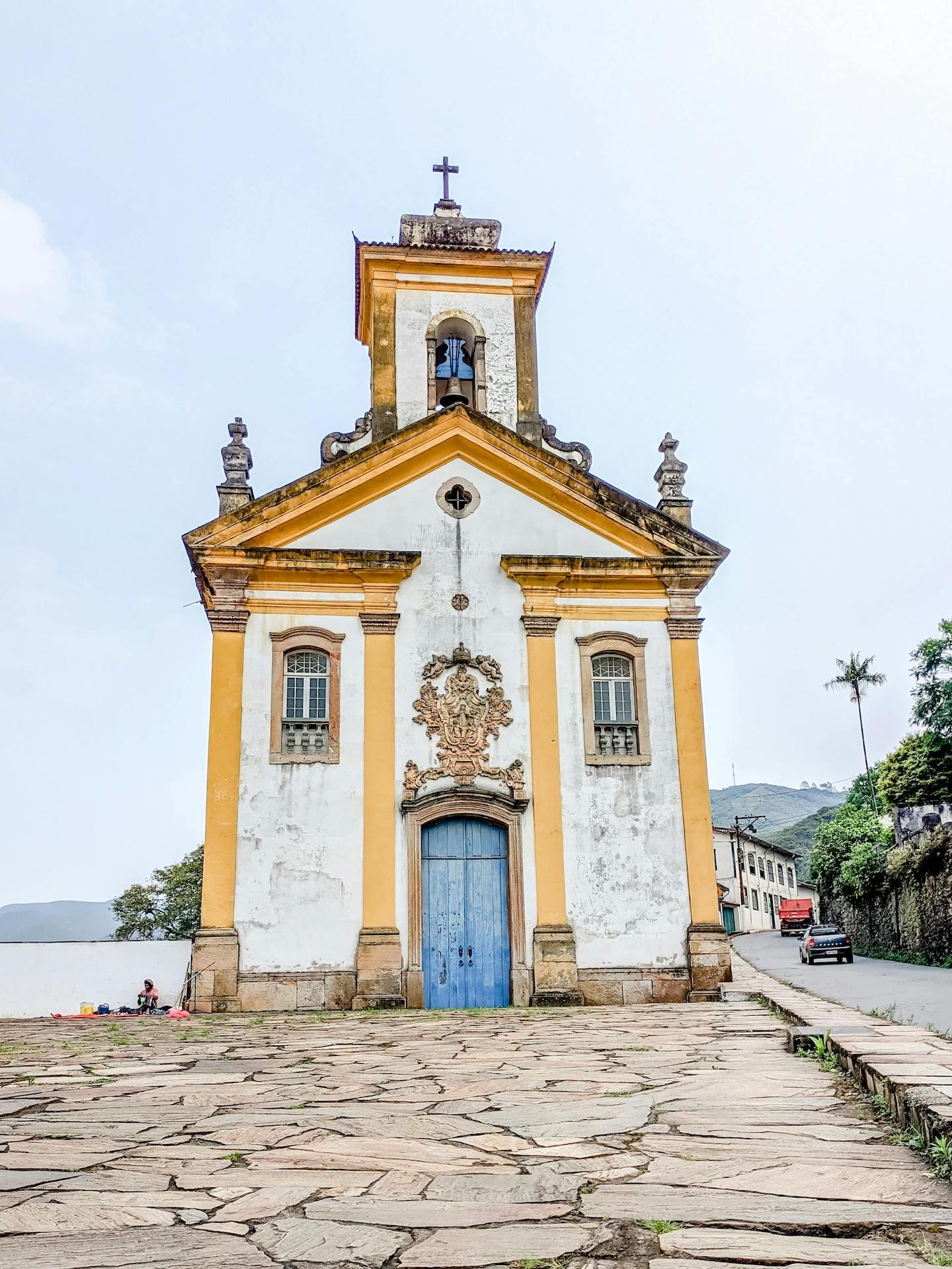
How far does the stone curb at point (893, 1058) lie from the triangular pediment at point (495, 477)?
26.1 ft

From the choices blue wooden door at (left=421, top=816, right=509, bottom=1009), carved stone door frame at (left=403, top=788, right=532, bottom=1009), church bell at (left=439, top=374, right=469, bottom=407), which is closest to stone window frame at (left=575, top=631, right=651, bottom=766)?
carved stone door frame at (left=403, top=788, right=532, bottom=1009)

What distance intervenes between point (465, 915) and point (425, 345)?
9.22 metres

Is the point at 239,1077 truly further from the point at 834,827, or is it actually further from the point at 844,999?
the point at 834,827

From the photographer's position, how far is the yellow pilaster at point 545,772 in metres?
15.5

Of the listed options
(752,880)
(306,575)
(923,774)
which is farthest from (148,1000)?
(752,880)

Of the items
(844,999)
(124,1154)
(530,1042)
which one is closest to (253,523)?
(530,1042)

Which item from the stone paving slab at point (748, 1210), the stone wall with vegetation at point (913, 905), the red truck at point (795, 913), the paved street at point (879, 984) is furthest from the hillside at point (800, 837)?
the stone paving slab at point (748, 1210)

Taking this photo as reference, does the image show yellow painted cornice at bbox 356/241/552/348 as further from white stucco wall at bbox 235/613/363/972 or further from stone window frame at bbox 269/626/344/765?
white stucco wall at bbox 235/613/363/972

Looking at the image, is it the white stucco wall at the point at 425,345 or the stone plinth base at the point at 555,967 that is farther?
the white stucco wall at the point at 425,345

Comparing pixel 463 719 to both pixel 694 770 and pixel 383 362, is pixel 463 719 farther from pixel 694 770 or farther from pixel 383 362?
pixel 383 362

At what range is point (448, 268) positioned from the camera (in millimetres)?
18938

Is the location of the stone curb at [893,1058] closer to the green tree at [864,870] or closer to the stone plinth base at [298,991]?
the stone plinth base at [298,991]

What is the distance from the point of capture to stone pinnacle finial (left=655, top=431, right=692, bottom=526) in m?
17.6

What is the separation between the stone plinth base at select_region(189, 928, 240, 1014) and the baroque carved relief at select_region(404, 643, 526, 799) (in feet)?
10.1
